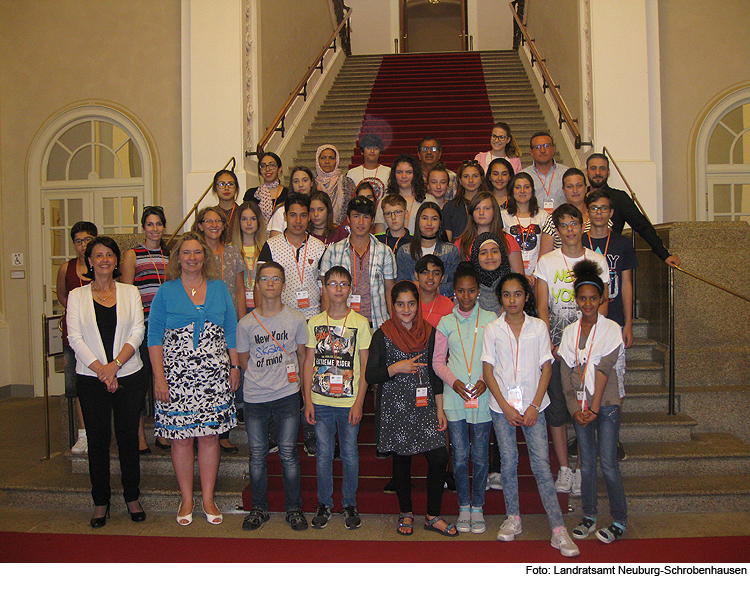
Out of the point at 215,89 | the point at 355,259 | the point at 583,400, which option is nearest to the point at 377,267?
the point at 355,259

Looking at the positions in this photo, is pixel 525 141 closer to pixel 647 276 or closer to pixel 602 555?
pixel 647 276

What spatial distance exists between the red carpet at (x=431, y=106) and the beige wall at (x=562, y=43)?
1265 mm

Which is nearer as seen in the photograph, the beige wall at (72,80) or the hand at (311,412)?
the hand at (311,412)

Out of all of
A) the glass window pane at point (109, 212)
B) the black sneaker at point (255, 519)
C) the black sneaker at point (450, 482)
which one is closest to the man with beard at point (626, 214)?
the black sneaker at point (450, 482)

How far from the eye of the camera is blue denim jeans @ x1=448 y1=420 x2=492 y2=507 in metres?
3.48

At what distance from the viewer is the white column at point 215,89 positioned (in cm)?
720

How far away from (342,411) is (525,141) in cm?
653

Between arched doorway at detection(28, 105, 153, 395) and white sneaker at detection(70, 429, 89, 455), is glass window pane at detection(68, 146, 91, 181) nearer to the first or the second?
arched doorway at detection(28, 105, 153, 395)

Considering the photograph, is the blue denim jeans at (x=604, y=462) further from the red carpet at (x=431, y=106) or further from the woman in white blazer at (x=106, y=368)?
the red carpet at (x=431, y=106)

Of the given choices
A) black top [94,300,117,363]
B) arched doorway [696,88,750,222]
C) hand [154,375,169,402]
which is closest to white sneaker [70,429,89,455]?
black top [94,300,117,363]

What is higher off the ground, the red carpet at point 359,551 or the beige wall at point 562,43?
the beige wall at point 562,43

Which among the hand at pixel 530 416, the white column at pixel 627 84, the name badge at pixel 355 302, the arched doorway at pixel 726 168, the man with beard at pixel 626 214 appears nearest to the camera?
the hand at pixel 530 416

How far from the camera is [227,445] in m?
4.38

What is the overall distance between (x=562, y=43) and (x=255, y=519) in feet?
27.9
